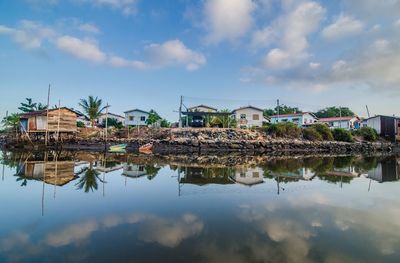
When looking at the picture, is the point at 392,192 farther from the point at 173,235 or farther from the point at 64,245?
the point at 64,245

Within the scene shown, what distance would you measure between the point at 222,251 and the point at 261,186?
698 cm

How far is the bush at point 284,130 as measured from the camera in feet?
138

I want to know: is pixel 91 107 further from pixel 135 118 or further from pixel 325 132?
pixel 325 132

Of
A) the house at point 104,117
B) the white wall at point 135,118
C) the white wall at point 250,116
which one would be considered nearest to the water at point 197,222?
the white wall at point 250,116

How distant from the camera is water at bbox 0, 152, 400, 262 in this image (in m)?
4.70

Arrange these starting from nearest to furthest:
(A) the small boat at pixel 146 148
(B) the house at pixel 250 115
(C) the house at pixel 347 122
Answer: (A) the small boat at pixel 146 148 → (B) the house at pixel 250 115 → (C) the house at pixel 347 122

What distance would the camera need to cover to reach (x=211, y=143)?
36.5 m

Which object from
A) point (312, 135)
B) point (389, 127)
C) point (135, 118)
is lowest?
point (312, 135)

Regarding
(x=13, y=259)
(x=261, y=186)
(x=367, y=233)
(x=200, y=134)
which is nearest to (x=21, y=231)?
(x=13, y=259)

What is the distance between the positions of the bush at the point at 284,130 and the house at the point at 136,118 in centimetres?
2483

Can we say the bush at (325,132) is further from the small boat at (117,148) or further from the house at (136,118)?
the house at (136,118)

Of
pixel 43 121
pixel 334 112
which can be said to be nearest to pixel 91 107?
pixel 43 121

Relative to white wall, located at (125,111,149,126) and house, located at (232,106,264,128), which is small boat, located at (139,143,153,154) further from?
house, located at (232,106,264,128)

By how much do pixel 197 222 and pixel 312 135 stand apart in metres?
40.6
